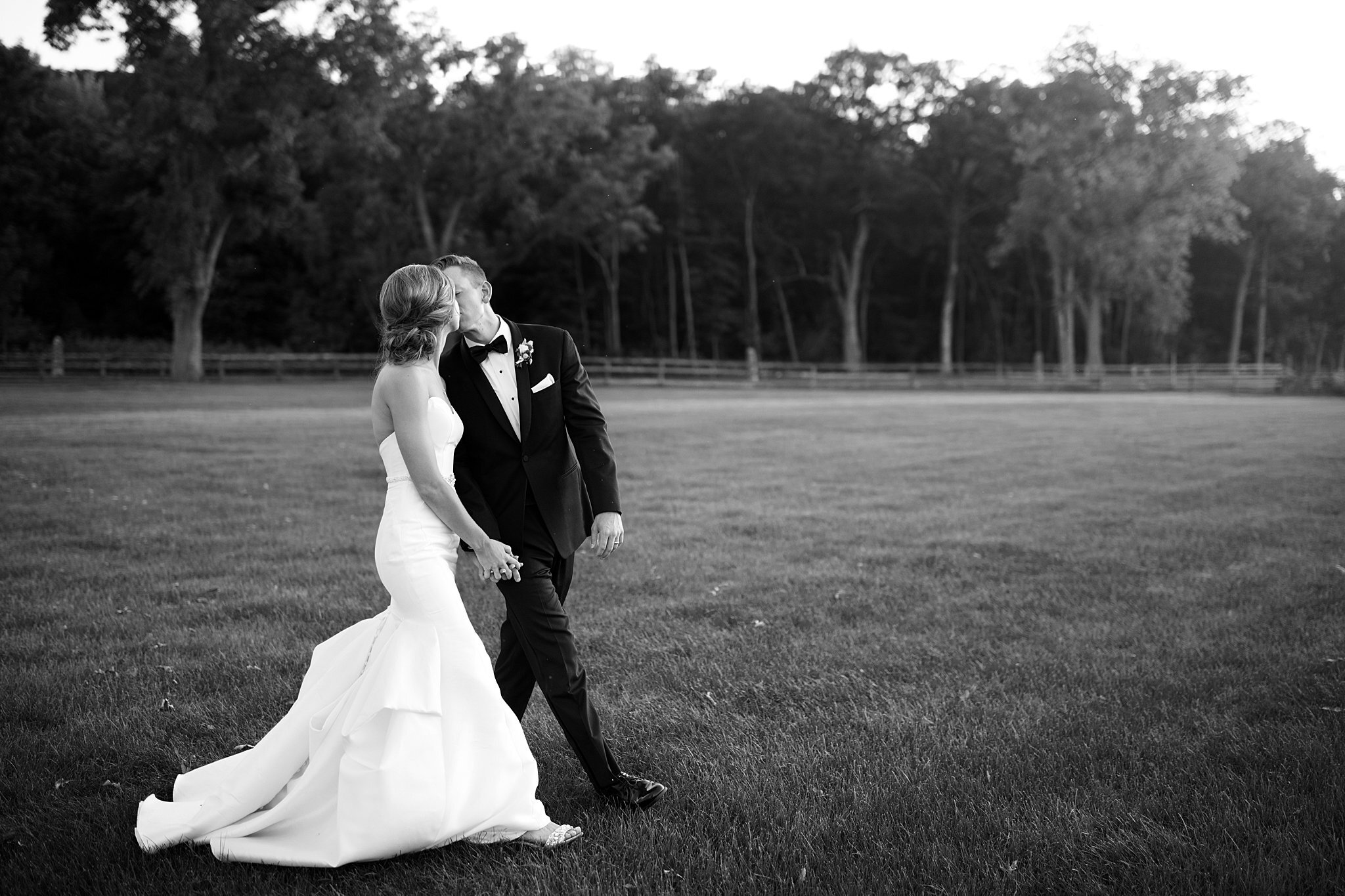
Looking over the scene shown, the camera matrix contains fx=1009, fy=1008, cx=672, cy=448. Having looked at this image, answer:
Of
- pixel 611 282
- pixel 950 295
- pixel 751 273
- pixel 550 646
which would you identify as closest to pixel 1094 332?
pixel 950 295

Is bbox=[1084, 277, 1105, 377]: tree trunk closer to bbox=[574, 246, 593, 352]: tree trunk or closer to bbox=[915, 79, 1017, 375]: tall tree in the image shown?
bbox=[915, 79, 1017, 375]: tall tree

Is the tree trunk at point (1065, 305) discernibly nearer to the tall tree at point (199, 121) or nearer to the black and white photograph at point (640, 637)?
the black and white photograph at point (640, 637)

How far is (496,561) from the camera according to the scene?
12.1 ft

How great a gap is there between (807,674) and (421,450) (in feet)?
9.92

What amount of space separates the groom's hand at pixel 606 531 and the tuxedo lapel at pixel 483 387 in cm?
55

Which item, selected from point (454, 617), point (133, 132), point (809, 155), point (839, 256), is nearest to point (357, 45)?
point (133, 132)

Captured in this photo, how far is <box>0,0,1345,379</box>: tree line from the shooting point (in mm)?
36188

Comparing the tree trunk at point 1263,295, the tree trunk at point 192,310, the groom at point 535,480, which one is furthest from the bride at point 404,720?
the tree trunk at point 1263,295

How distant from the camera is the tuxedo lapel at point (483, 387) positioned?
13.2ft

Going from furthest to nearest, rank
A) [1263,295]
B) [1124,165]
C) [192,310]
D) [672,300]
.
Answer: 1. [1263,295]
2. [672,300]
3. [1124,165]
4. [192,310]

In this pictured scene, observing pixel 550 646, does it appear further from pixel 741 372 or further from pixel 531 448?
pixel 741 372

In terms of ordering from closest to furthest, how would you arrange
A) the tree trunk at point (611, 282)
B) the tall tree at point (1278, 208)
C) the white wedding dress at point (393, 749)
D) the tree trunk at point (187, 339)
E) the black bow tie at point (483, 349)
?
the white wedding dress at point (393, 749), the black bow tie at point (483, 349), the tree trunk at point (187, 339), the tree trunk at point (611, 282), the tall tree at point (1278, 208)

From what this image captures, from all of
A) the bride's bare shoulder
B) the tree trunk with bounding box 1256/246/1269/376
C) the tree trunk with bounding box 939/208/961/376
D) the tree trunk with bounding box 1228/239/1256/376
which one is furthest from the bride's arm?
the tree trunk with bounding box 1256/246/1269/376

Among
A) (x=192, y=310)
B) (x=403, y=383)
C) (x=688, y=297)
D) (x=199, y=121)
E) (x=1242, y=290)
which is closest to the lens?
(x=403, y=383)
